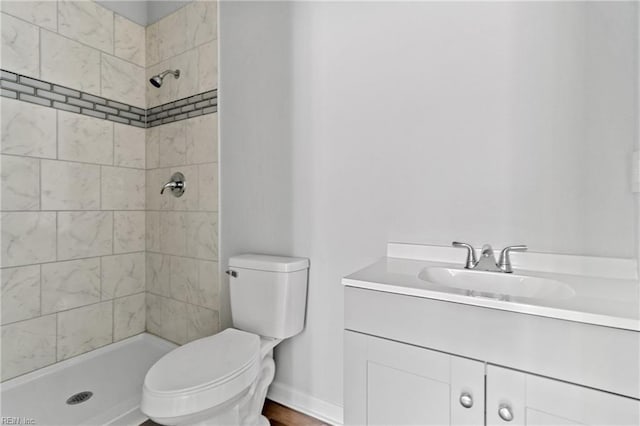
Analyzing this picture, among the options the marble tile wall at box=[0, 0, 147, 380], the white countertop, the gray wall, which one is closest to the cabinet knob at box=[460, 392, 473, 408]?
the white countertop

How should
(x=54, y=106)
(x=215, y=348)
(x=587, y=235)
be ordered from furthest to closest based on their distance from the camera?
(x=54, y=106) < (x=215, y=348) < (x=587, y=235)

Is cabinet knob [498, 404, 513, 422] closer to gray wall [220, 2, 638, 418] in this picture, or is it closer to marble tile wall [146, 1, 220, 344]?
gray wall [220, 2, 638, 418]

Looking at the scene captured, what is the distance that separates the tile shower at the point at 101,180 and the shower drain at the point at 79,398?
0.31 metres

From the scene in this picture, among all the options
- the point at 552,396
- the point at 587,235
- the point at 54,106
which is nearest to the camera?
the point at 552,396

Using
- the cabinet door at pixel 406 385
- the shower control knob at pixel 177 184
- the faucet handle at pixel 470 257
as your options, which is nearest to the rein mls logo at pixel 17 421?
the shower control knob at pixel 177 184

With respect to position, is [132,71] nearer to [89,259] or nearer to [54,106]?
[54,106]

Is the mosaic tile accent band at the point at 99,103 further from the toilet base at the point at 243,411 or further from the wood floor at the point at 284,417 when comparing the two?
the wood floor at the point at 284,417

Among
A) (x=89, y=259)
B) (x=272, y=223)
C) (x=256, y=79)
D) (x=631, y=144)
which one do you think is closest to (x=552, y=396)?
(x=631, y=144)

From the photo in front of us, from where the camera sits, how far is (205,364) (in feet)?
3.76

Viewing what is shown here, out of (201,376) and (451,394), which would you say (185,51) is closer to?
(201,376)

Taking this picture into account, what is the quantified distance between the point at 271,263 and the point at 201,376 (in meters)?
0.51

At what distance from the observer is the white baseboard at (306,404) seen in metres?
1.38

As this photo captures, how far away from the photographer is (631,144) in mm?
893

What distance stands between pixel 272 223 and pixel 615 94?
1377 mm
